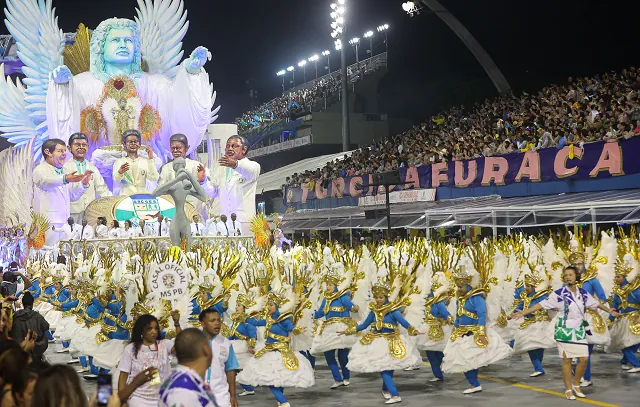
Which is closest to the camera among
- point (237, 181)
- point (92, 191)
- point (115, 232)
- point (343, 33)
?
point (115, 232)

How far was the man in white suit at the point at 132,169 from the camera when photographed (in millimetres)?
26516

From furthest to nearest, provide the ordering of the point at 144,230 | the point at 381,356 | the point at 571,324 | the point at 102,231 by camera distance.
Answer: the point at 144,230, the point at 102,231, the point at 381,356, the point at 571,324

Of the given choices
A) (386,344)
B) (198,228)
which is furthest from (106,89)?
A: (386,344)

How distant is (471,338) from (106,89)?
21.7 meters

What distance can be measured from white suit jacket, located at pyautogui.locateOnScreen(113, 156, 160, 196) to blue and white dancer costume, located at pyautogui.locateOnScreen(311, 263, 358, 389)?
1750 cm

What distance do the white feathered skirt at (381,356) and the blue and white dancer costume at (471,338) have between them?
1.51 feet

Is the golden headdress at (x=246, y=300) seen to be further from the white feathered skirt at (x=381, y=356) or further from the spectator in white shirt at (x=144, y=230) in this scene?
the spectator in white shirt at (x=144, y=230)

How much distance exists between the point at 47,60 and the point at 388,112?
21274mm

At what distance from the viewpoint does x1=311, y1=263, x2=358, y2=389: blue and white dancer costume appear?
33.1ft

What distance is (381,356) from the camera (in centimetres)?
898

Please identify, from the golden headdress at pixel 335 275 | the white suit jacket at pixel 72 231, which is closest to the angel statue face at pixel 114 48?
the white suit jacket at pixel 72 231

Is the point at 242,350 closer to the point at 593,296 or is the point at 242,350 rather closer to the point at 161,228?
the point at 593,296

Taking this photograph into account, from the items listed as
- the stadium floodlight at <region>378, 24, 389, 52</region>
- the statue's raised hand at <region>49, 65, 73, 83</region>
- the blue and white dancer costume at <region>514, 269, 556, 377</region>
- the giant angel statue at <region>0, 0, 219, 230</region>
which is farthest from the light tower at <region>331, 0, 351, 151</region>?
the blue and white dancer costume at <region>514, 269, 556, 377</region>

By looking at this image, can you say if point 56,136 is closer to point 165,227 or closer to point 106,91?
point 106,91
